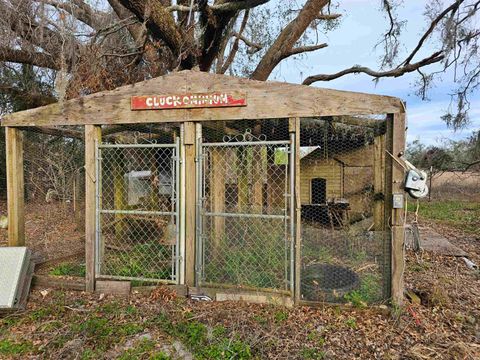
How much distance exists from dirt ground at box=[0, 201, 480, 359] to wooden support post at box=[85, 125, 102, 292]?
29 centimetres

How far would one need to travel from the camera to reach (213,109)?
406 cm

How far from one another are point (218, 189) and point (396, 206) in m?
2.74

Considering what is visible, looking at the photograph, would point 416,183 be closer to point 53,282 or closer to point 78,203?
point 53,282

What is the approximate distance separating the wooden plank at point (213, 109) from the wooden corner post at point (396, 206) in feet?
0.85

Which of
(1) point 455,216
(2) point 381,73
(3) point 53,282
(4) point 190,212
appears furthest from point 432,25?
(3) point 53,282

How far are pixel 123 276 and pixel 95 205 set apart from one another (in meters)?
1.02

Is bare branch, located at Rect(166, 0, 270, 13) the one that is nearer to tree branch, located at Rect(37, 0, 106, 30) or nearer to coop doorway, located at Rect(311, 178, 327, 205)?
tree branch, located at Rect(37, 0, 106, 30)

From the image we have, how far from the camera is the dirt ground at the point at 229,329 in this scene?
3.01 metres

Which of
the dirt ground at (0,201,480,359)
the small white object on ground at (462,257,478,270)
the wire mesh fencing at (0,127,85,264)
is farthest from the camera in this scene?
the wire mesh fencing at (0,127,85,264)

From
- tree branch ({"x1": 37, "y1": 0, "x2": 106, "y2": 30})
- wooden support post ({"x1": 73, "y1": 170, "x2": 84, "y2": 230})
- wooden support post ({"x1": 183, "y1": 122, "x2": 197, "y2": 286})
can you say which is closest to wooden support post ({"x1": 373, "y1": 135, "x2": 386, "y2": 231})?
wooden support post ({"x1": 183, "y1": 122, "x2": 197, "y2": 286})

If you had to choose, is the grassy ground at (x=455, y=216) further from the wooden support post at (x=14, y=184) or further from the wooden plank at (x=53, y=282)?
the wooden support post at (x=14, y=184)

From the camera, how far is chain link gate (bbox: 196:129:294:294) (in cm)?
397

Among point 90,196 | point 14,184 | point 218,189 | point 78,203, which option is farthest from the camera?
point 78,203

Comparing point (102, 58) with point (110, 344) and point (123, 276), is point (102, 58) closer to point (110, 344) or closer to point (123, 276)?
point (123, 276)
